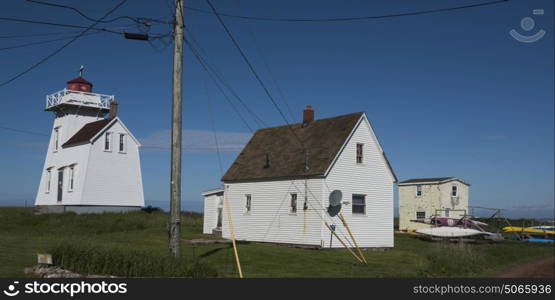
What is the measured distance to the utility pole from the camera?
1734 centimetres

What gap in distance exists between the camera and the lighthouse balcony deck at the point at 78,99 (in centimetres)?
4769

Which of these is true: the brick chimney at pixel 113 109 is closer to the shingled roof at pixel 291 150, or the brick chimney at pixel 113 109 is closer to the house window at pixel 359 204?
the shingled roof at pixel 291 150

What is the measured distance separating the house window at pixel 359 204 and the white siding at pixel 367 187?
0.20m

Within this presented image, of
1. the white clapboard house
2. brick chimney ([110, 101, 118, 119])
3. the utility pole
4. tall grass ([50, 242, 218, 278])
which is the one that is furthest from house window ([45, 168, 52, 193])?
tall grass ([50, 242, 218, 278])

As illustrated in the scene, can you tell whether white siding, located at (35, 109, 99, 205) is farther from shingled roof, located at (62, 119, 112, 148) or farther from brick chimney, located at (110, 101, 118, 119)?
brick chimney, located at (110, 101, 118, 119)

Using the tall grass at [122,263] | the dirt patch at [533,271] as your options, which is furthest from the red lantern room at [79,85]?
the dirt patch at [533,271]

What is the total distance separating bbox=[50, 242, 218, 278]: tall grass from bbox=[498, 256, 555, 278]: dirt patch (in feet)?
27.1

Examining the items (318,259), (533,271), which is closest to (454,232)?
(318,259)

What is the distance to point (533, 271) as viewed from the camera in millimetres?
15883

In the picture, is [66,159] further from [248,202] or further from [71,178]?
[248,202]

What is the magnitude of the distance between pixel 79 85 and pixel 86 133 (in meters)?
5.28

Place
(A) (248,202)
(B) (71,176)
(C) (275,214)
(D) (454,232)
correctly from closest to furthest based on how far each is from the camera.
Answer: (C) (275,214) → (D) (454,232) → (A) (248,202) → (B) (71,176)

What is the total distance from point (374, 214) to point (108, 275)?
1955 cm

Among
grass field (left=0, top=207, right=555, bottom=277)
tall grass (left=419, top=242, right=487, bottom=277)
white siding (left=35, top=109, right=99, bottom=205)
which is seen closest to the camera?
grass field (left=0, top=207, right=555, bottom=277)
